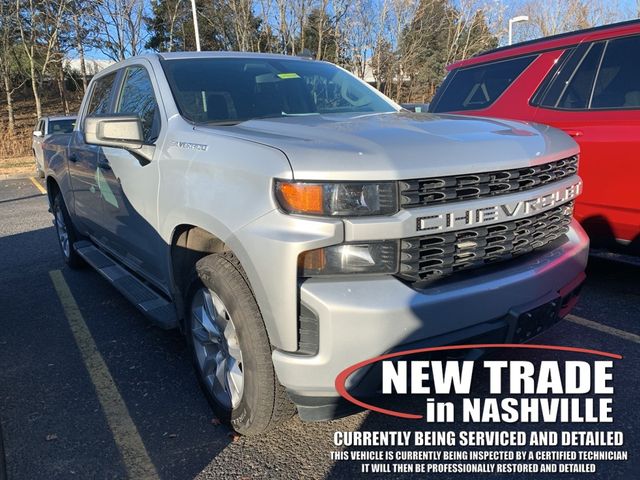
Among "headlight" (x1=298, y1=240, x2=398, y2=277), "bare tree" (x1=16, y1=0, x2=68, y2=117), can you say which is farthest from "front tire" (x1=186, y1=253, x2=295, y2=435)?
"bare tree" (x1=16, y1=0, x2=68, y2=117)

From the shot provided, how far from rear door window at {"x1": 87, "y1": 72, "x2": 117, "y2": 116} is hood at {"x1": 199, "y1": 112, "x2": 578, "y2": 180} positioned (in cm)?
209

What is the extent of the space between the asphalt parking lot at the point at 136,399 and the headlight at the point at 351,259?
0.99 m

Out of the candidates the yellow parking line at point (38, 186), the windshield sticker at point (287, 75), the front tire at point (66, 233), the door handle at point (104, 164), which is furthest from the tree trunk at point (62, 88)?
the windshield sticker at point (287, 75)

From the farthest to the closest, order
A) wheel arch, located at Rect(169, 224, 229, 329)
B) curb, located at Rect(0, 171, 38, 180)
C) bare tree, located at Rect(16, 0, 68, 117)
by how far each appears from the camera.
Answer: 1. bare tree, located at Rect(16, 0, 68, 117)
2. curb, located at Rect(0, 171, 38, 180)
3. wheel arch, located at Rect(169, 224, 229, 329)

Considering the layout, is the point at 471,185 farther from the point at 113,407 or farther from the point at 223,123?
the point at 113,407

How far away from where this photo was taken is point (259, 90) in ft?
11.4

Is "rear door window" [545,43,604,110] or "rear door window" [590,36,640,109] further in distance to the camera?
"rear door window" [545,43,604,110]

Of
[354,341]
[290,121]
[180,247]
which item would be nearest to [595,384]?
[354,341]

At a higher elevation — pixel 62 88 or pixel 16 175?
pixel 62 88

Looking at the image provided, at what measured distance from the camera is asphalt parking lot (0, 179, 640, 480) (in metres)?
2.52

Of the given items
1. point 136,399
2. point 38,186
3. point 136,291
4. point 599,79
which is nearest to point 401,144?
point 136,399

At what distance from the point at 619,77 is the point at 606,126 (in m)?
0.45

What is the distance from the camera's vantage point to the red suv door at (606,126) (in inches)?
156

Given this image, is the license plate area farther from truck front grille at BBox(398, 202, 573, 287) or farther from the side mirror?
the side mirror
